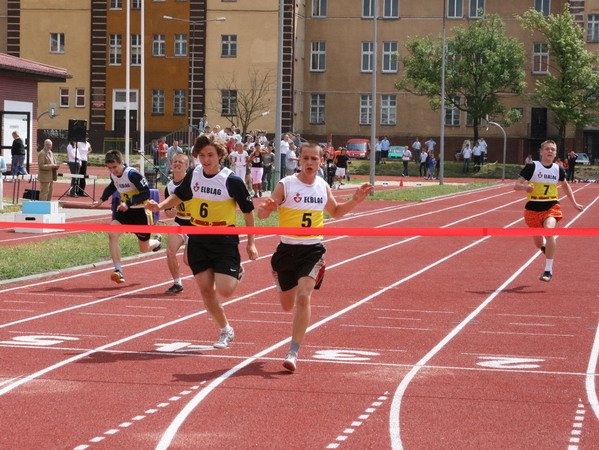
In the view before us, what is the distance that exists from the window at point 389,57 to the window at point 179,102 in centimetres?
1413

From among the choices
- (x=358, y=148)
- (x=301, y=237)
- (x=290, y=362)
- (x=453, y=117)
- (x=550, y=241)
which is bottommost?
(x=290, y=362)

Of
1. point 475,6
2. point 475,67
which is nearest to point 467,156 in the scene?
point 475,67

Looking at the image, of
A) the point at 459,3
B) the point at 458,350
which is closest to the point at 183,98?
the point at 459,3

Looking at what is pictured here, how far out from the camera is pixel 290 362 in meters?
9.22

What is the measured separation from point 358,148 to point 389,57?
9.17 meters

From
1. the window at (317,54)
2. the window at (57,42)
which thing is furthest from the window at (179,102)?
the window at (317,54)

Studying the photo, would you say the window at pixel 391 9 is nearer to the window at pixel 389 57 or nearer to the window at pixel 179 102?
the window at pixel 389 57

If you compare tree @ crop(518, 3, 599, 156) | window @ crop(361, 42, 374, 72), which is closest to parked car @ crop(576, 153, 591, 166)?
tree @ crop(518, 3, 599, 156)

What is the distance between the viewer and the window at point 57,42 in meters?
75.8

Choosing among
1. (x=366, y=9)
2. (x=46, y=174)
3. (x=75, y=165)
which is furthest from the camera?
(x=366, y=9)

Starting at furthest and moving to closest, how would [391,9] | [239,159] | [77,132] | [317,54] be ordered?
[317,54] < [391,9] < [239,159] < [77,132]

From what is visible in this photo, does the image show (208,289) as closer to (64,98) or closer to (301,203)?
(301,203)

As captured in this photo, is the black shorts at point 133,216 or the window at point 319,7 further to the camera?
the window at point 319,7

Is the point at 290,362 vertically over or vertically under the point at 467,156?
under
